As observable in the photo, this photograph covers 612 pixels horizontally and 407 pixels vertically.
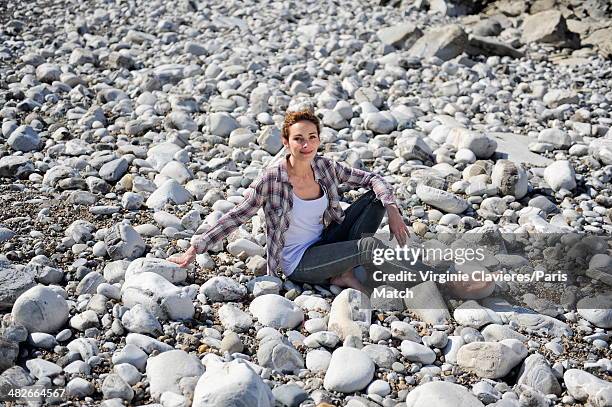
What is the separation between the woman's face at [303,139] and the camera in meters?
3.50

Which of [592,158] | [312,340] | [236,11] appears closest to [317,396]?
[312,340]

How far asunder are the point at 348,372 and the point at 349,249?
2.81 ft

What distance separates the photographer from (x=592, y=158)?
5.57 m

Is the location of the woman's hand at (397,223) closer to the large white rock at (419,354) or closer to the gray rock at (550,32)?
the large white rock at (419,354)

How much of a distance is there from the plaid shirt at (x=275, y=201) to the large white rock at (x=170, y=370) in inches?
33.2

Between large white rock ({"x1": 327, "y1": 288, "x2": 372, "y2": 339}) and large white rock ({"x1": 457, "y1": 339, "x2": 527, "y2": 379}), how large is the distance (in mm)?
497

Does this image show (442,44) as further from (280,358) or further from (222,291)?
(280,358)

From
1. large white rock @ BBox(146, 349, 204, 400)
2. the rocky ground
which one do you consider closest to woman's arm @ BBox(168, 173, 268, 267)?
the rocky ground

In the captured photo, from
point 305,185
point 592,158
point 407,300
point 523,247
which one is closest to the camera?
point 407,300

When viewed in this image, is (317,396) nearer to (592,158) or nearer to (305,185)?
(305,185)

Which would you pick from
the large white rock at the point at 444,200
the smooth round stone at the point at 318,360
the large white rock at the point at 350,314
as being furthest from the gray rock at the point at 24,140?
the smooth round stone at the point at 318,360

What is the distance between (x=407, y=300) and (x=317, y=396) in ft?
3.21

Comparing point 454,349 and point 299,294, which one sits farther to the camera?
point 299,294

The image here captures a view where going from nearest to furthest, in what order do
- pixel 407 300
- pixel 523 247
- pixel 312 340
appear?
pixel 312 340, pixel 407 300, pixel 523 247
